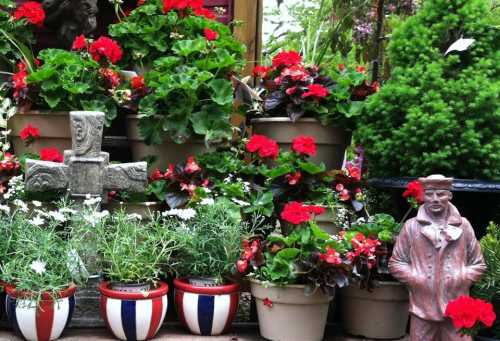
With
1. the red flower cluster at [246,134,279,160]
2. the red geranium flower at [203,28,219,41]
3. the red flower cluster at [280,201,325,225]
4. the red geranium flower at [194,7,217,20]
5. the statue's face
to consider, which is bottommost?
the red flower cluster at [280,201,325,225]

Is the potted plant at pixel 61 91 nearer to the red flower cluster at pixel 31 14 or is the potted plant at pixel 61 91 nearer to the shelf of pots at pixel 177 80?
the shelf of pots at pixel 177 80

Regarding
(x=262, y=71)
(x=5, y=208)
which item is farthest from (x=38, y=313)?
(x=262, y=71)

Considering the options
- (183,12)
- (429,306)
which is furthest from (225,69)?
(429,306)

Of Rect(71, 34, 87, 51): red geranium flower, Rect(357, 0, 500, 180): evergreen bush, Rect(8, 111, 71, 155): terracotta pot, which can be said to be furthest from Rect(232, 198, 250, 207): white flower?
Rect(71, 34, 87, 51): red geranium flower

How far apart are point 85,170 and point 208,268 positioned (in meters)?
0.80

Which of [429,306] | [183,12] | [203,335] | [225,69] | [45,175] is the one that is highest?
[183,12]

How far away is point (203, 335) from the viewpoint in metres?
3.40

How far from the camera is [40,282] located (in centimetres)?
307

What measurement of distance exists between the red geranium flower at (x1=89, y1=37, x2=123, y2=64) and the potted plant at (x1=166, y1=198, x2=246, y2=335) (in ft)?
3.56

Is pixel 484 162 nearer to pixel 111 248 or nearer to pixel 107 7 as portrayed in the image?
pixel 111 248

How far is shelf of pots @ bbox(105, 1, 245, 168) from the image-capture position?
3.83 meters

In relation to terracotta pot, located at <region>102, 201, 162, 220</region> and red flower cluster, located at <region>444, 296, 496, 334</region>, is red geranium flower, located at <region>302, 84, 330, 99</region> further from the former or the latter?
red flower cluster, located at <region>444, 296, 496, 334</region>

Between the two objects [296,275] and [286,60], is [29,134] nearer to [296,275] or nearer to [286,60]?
[286,60]

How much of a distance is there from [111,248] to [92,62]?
3.89 feet
